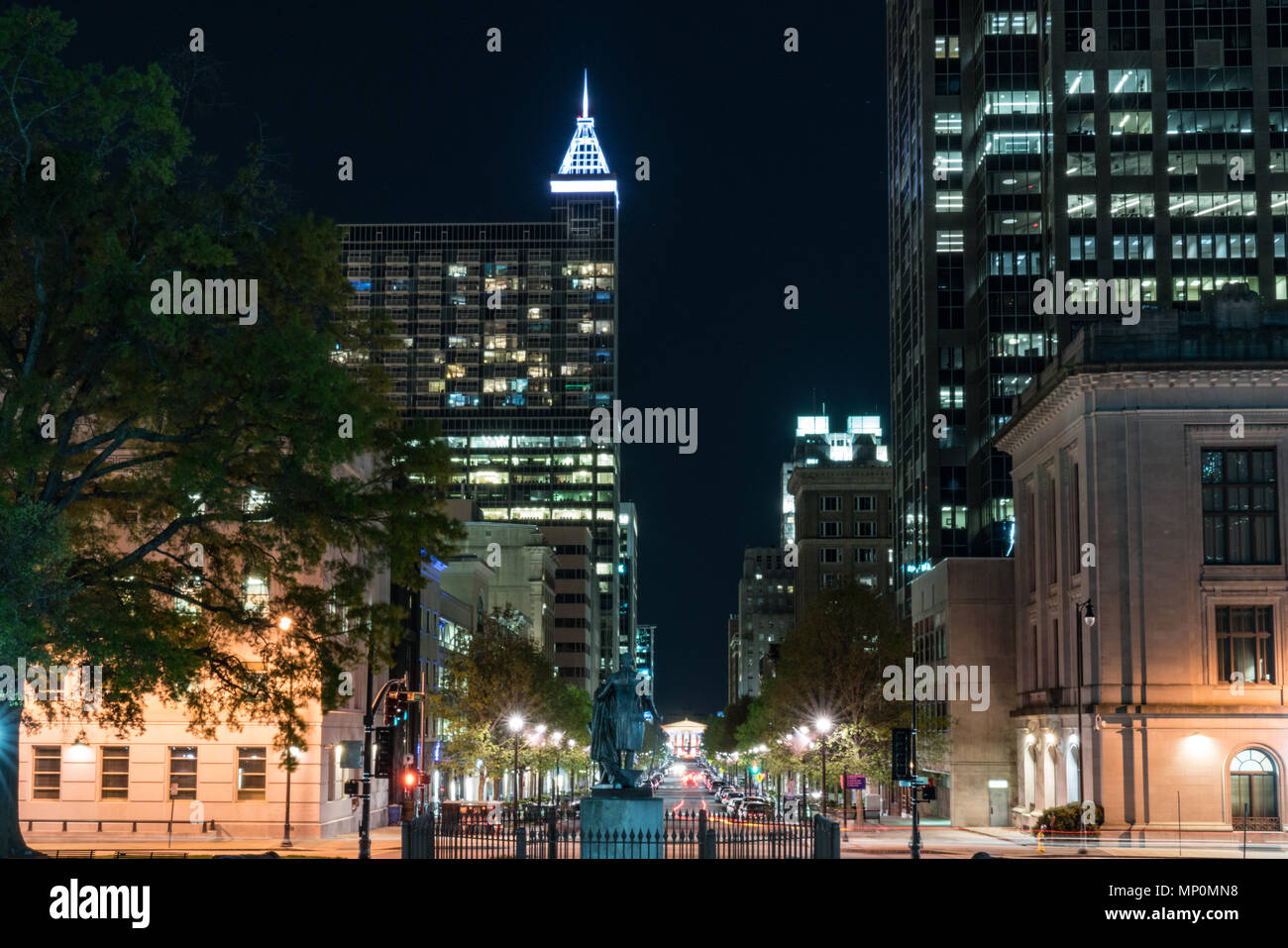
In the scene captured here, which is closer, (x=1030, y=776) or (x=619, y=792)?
(x=619, y=792)

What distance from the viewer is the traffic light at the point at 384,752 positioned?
34594mm

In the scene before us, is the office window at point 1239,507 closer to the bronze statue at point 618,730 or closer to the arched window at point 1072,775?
the arched window at point 1072,775

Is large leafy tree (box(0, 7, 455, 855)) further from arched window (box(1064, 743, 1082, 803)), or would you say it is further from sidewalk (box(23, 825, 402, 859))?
arched window (box(1064, 743, 1082, 803))

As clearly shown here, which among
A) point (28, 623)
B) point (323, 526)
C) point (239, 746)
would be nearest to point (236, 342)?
point (323, 526)

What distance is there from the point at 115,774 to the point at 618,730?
31.8m

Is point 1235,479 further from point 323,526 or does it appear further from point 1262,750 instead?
point 323,526

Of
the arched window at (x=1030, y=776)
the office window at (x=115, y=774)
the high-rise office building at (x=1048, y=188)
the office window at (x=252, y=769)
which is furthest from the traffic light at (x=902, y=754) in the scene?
the high-rise office building at (x=1048, y=188)

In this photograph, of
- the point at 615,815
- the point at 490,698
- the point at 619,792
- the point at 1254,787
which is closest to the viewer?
the point at 615,815

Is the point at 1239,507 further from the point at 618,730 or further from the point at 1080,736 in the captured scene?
the point at 618,730

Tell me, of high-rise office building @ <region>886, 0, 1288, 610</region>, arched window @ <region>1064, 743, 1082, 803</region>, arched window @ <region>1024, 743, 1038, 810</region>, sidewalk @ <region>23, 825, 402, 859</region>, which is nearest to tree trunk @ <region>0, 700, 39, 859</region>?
sidewalk @ <region>23, 825, 402, 859</region>

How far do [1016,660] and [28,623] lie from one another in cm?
6872

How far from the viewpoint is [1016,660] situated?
293ft

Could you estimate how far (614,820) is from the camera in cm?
3422

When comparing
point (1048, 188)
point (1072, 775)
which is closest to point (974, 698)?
point (1072, 775)
